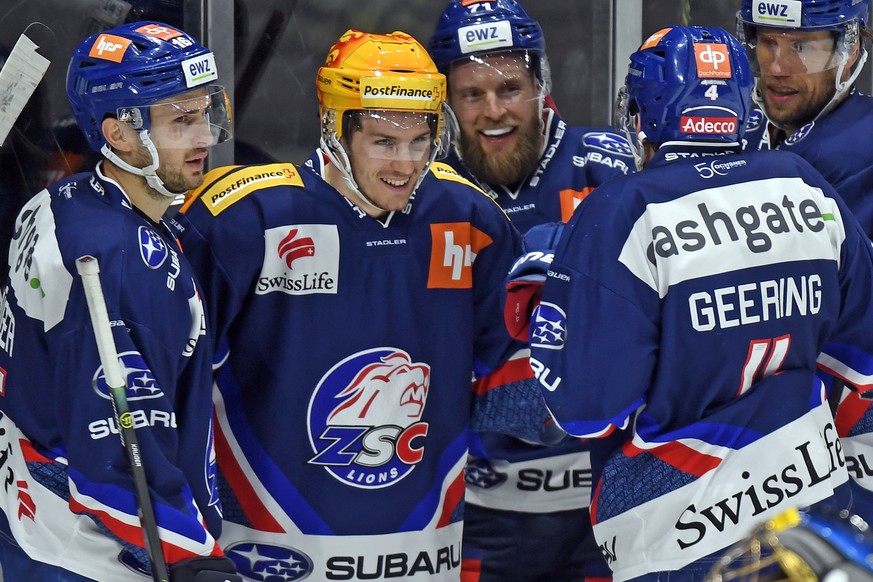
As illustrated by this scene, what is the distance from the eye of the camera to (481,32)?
3203 millimetres

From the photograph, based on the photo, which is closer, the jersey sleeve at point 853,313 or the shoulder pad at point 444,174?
the jersey sleeve at point 853,313

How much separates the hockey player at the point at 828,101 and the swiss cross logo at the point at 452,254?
34.2 inches

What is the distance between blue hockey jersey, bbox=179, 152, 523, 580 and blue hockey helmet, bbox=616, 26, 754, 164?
0.51 meters

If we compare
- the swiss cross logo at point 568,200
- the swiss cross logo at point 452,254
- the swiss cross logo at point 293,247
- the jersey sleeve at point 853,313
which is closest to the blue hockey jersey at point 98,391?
the swiss cross logo at point 293,247

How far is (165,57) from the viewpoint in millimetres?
2480

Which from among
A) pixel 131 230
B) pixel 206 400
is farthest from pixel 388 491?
pixel 131 230

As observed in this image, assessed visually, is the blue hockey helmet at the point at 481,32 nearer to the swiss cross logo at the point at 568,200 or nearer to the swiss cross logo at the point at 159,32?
the swiss cross logo at the point at 568,200

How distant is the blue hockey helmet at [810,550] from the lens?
122 cm

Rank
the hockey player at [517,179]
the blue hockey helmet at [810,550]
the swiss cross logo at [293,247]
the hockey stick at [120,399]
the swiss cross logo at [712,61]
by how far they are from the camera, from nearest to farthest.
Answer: the blue hockey helmet at [810,550]
the hockey stick at [120,399]
the swiss cross logo at [712,61]
the swiss cross logo at [293,247]
the hockey player at [517,179]

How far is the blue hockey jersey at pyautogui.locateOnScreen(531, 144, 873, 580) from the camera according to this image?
2.34 m

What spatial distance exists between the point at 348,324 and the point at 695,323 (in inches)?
28.8

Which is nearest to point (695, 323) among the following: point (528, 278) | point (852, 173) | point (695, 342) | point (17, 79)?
Answer: point (695, 342)

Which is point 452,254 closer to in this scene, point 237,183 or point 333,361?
point 333,361

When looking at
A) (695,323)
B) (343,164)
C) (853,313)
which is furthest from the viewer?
(343,164)
